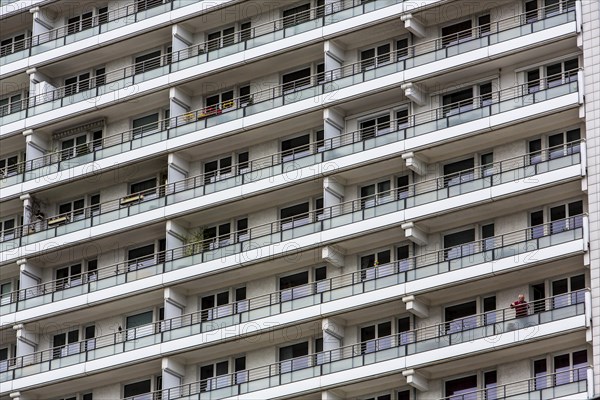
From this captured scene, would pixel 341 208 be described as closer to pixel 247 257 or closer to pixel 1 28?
pixel 247 257

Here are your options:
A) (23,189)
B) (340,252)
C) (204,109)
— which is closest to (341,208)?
(340,252)

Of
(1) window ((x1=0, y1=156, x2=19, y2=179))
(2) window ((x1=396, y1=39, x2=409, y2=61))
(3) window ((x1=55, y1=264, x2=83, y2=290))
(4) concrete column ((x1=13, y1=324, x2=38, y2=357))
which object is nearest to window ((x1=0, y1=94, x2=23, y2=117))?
(1) window ((x1=0, y1=156, x2=19, y2=179))

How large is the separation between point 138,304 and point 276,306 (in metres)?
7.68

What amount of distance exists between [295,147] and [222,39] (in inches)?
275

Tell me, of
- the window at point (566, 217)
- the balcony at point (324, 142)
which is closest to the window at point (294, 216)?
the balcony at point (324, 142)

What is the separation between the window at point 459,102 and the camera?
99.3 metres

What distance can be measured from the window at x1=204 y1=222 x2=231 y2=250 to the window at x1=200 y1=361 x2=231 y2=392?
16.8ft

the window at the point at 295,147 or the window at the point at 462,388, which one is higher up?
the window at the point at 295,147

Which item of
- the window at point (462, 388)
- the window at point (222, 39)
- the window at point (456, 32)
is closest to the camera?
the window at point (462, 388)

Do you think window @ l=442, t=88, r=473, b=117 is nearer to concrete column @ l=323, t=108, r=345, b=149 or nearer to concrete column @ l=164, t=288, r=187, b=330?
concrete column @ l=323, t=108, r=345, b=149

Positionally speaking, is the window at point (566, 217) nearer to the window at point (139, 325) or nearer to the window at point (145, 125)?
the window at point (139, 325)

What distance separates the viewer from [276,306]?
9900 centimetres

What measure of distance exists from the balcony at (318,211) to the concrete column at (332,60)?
300cm

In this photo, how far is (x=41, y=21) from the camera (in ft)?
368
